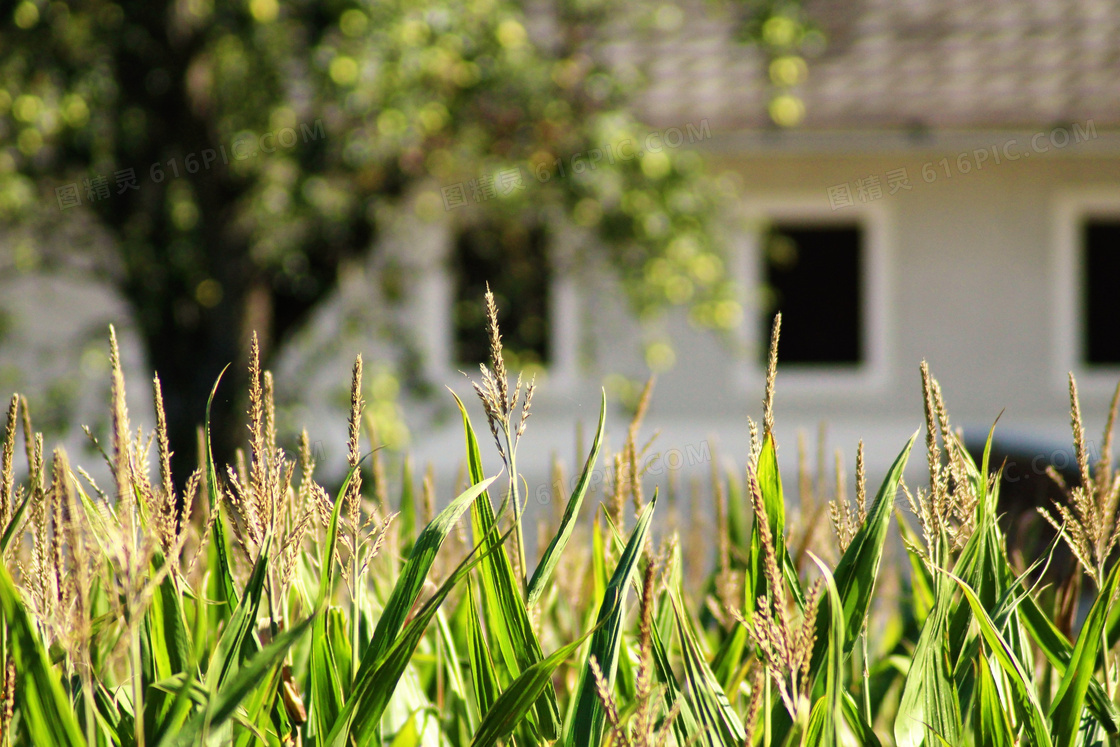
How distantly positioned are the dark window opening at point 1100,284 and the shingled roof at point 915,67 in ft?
5.17

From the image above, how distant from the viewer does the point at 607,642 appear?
32.7 inches

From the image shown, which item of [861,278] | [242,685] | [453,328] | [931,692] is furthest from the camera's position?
[861,278]

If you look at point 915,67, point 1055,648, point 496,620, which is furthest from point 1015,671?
point 915,67

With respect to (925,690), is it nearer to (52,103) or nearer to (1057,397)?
(52,103)

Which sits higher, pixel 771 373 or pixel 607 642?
pixel 771 373

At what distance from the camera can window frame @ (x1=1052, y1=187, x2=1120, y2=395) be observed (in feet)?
27.8

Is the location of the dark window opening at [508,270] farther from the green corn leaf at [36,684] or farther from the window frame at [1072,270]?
the window frame at [1072,270]

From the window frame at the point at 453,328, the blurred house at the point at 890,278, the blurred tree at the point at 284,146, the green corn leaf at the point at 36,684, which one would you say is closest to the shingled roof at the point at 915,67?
the blurred house at the point at 890,278

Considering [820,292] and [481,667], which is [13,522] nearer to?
[481,667]

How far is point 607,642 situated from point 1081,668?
0.42 metres

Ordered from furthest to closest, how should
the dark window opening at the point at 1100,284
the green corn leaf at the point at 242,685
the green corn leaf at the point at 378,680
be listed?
1. the dark window opening at the point at 1100,284
2. the green corn leaf at the point at 378,680
3. the green corn leaf at the point at 242,685

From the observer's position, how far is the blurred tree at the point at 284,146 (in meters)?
3.89

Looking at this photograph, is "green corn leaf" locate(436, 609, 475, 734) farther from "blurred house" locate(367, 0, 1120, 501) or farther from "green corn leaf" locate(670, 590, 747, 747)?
"blurred house" locate(367, 0, 1120, 501)

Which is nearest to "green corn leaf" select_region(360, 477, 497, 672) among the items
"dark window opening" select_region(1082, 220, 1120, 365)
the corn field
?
the corn field
